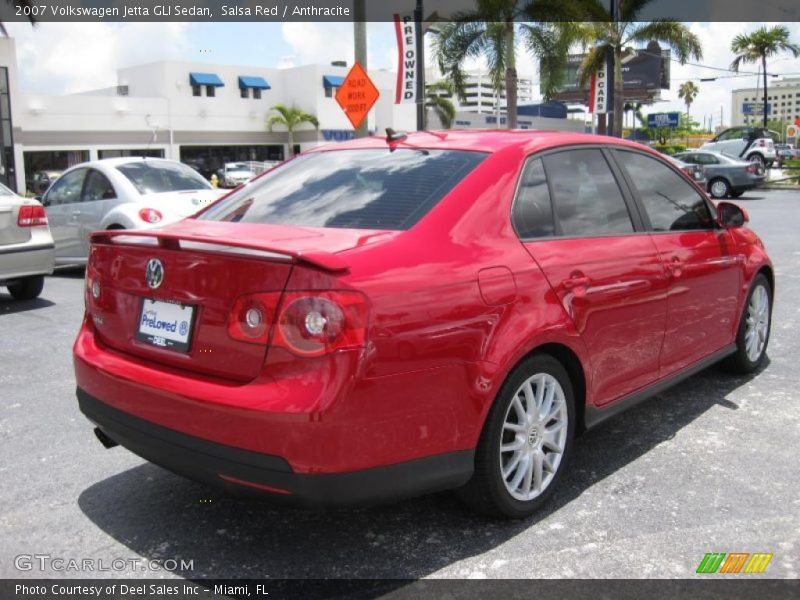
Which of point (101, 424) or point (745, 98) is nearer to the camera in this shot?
point (101, 424)

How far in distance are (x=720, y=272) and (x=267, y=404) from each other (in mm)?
3109

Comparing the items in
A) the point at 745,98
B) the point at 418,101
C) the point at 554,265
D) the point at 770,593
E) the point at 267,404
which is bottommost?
the point at 770,593

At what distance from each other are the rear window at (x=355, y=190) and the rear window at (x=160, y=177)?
6.18 meters

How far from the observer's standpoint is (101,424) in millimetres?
3232

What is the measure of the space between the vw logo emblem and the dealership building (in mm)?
37040

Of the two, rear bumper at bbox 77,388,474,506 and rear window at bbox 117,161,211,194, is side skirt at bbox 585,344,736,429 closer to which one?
rear bumper at bbox 77,388,474,506

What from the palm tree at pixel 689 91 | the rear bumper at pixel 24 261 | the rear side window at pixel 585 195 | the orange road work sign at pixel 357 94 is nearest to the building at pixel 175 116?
the orange road work sign at pixel 357 94

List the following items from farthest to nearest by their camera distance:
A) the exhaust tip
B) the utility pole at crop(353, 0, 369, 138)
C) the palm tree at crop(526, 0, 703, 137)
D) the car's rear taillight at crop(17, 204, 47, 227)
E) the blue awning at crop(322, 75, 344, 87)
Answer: the blue awning at crop(322, 75, 344, 87) < the palm tree at crop(526, 0, 703, 137) < the utility pole at crop(353, 0, 369, 138) < the car's rear taillight at crop(17, 204, 47, 227) < the exhaust tip

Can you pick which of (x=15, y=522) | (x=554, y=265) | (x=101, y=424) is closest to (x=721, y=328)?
(x=554, y=265)

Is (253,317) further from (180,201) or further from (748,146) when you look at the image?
(748,146)

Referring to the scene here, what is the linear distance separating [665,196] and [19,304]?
6719mm

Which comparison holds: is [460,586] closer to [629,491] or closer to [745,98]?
[629,491]

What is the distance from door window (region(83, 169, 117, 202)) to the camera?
9734 mm

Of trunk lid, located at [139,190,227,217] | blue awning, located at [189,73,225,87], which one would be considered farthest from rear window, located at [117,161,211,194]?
blue awning, located at [189,73,225,87]
